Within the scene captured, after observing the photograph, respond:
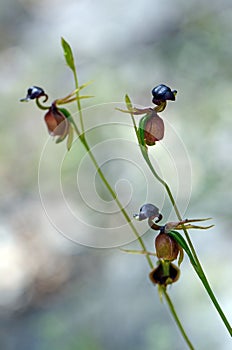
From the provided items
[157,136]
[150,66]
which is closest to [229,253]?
[150,66]

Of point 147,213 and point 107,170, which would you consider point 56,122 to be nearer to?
point 147,213

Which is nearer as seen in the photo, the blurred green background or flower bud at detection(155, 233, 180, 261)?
flower bud at detection(155, 233, 180, 261)

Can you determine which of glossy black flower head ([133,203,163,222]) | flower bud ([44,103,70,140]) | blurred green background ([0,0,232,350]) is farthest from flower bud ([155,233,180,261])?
blurred green background ([0,0,232,350])

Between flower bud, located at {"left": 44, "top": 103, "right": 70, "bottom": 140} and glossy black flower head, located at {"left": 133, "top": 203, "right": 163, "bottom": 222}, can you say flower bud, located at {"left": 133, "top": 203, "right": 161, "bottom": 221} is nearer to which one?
glossy black flower head, located at {"left": 133, "top": 203, "right": 163, "bottom": 222}

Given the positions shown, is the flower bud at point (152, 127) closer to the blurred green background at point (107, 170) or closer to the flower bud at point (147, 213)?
the flower bud at point (147, 213)

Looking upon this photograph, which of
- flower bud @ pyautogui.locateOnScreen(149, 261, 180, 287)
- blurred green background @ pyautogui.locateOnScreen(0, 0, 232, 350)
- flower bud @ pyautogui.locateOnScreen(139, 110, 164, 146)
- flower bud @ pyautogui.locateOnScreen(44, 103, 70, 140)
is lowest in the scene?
flower bud @ pyautogui.locateOnScreen(149, 261, 180, 287)

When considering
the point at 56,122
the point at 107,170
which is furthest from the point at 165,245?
the point at 107,170

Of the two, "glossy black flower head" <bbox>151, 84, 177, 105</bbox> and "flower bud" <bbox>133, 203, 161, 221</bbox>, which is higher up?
"glossy black flower head" <bbox>151, 84, 177, 105</bbox>
